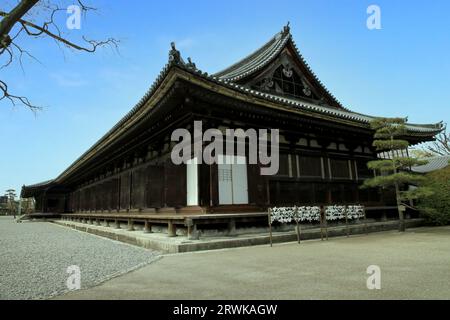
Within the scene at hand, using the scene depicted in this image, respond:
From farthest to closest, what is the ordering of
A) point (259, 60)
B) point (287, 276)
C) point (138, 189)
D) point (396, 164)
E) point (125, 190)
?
point (125, 190) < point (259, 60) < point (138, 189) < point (396, 164) < point (287, 276)

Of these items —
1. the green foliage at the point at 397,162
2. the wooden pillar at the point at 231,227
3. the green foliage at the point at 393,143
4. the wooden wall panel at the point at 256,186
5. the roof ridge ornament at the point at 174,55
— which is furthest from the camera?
the green foliage at the point at 393,143

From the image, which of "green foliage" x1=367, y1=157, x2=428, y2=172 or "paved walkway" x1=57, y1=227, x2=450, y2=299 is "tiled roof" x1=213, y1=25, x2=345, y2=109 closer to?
"green foliage" x1=367, y1=157, x2=428, y2=172

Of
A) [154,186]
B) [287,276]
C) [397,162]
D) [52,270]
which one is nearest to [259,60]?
[397,162]

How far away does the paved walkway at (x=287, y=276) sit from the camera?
143 inches

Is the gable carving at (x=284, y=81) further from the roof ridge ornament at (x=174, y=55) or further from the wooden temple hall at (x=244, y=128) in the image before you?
the roof ridge ornament at (x=174, y=55)

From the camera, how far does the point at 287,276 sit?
14.8 feet

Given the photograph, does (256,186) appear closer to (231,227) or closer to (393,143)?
(231,227)

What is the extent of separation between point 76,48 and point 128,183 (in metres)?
8.57

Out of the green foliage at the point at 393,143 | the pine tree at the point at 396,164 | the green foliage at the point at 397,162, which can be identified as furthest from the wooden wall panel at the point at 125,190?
the green foliage at the point at 393,143

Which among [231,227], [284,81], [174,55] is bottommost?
[231,227]

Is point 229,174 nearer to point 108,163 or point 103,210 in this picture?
point 108,163

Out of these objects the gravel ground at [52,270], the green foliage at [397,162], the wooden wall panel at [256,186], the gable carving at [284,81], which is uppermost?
the gable carving at [284,81]

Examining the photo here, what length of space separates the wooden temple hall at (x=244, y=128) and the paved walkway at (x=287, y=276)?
2.69 m

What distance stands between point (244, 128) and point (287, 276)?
6.58 meters
